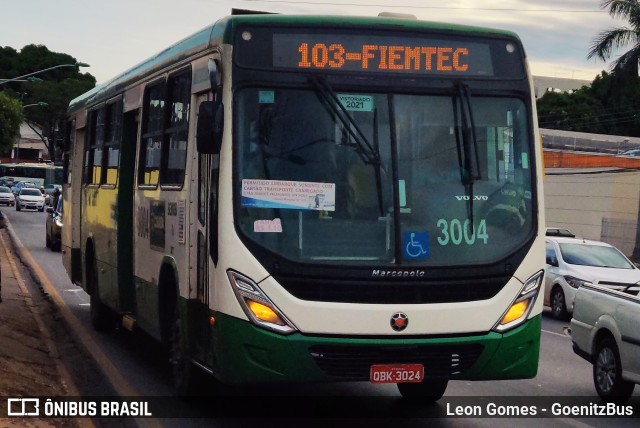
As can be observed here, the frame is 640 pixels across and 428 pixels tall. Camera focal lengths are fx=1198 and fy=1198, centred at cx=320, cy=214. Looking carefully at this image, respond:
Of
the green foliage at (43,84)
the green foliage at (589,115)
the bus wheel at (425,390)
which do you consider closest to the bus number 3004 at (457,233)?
the bus wheel at (425,390)

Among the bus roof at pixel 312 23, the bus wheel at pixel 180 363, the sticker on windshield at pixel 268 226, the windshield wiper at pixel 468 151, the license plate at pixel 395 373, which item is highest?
the bus roof at pixel 312 23

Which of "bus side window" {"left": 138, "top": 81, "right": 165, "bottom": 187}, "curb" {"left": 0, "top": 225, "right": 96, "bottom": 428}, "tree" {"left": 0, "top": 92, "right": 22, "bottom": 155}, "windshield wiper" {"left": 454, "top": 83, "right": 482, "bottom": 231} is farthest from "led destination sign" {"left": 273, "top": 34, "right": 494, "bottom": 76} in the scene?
"tree" {"left": 0, "top": 92, "right": 22, "bottom": 155}

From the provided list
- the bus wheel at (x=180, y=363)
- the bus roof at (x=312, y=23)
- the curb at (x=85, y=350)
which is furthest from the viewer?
the curb at (x=85, y=350)

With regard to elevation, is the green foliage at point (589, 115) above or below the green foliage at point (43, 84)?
below

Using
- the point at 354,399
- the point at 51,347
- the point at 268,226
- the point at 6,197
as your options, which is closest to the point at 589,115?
the point at 6,197

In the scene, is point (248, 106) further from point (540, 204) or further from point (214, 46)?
point (540, 204)

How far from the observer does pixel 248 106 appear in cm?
873

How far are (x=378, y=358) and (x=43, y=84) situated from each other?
11864 centimetres

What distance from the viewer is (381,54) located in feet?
29.5

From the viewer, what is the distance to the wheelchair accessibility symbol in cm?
863

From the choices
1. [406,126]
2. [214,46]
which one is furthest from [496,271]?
[214,46]

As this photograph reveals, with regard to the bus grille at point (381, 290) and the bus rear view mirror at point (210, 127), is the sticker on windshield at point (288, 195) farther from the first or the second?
the bus grille at point (381, 290)

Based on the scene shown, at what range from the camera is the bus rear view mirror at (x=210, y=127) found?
857 cm

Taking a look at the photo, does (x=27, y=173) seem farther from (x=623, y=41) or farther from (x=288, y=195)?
(x=288, y=195)
